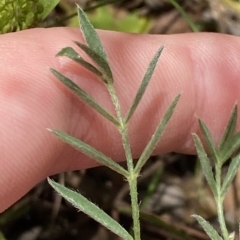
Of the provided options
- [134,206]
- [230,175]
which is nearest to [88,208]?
[134,206]

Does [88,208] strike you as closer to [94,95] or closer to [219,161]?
[219,161]

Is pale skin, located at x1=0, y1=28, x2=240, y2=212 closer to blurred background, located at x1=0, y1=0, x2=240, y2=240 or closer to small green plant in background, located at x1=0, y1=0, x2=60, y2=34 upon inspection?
small green plant in background, located at x1=0, y1=0, x2=60, y2=34

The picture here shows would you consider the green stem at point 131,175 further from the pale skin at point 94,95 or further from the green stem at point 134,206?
the pale skin at point 94,95

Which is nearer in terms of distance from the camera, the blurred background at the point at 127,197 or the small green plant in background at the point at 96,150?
the small green plant in background at the point at 96,150

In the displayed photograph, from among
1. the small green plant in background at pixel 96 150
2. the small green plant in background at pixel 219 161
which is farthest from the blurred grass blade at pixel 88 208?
the small green plant in background at pixel 219 161

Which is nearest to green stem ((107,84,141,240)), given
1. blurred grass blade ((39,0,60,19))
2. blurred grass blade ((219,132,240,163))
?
blurred grass blade ((219,132,240,163))

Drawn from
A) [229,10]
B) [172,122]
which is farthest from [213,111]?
[229,10]
